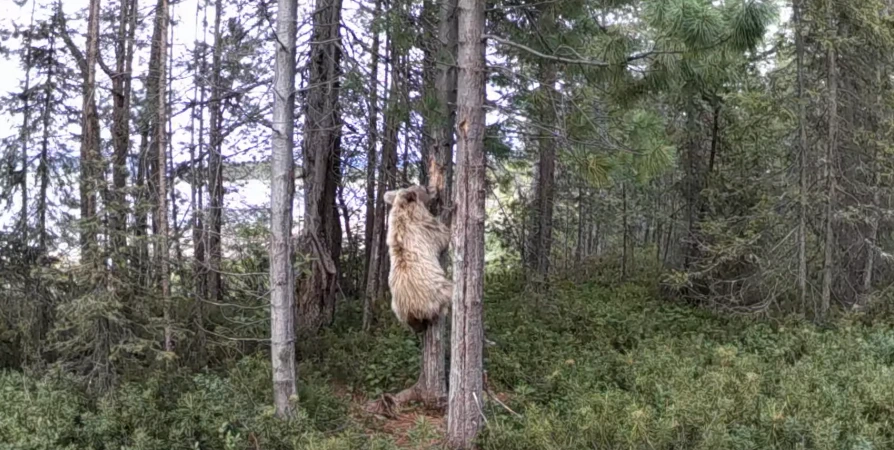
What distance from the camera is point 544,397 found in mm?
7781

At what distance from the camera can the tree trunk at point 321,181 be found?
9883 millimetres

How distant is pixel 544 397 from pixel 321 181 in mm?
5169

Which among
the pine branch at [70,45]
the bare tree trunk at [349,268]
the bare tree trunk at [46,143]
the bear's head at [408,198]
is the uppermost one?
the pine branch at [70,45]

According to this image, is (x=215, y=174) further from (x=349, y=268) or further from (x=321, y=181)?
(x=349, y=268)

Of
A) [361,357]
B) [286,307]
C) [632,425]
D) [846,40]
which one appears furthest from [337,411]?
[846,40]

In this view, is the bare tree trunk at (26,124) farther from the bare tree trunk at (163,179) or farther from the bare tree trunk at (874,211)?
the bare tree trunk at (874,211)

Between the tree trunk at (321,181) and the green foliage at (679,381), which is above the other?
the tree trunk at (321,181)

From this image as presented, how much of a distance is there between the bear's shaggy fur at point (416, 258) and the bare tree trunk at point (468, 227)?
0.86m

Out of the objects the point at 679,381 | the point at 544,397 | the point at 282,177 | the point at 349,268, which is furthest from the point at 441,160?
the point at 349,268

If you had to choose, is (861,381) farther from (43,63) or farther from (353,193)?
(43,63)

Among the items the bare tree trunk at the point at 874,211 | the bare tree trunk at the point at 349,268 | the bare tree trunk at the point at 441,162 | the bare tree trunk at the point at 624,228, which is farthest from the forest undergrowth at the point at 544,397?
the bare tree trunk at the point at 624,228

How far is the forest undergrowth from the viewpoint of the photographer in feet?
19.9

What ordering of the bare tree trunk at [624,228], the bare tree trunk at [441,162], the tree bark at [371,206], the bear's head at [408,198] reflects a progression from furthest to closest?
the bare tree trunk at [624,228] → the tree bark at [371,206] → the bare tree trunk at [441,162] → the bear's head at [408,198]

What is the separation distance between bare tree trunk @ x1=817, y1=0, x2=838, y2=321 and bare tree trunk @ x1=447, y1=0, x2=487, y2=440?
792 cm
